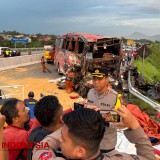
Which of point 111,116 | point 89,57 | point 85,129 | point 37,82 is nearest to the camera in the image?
point 85,129

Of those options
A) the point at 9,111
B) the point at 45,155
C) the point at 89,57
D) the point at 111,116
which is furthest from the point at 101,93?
the point at 89,57

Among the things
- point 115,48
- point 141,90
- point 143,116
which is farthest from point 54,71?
point 143,116

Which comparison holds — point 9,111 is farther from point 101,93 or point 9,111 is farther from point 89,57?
point 89,57

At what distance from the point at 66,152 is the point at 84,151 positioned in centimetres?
13

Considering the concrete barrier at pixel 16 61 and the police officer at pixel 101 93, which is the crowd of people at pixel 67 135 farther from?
the concrete barrier at pixel 16 61

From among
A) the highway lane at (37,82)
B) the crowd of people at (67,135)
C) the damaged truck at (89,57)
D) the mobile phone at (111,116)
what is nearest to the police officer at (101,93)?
the crowd of people at (67,135)

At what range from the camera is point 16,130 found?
2.85m

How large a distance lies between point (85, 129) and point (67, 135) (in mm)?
135

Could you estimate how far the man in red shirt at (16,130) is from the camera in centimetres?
259

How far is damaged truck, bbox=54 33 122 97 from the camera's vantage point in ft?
41.4

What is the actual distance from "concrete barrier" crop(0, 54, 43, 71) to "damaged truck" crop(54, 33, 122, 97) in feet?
22.1

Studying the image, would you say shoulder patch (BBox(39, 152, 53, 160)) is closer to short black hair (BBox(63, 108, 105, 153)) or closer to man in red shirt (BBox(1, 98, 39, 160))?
short black hair (BBox(63, 108, 105, 153))

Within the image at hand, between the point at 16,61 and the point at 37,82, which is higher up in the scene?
the point at 16,61

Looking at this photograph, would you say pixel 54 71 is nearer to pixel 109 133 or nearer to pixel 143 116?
pixel 143 116
